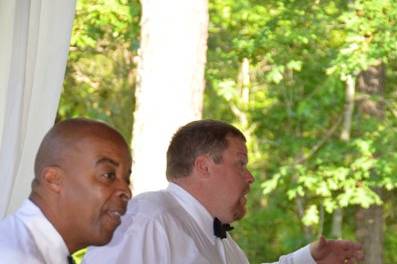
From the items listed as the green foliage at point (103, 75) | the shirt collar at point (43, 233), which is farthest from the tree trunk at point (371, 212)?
the shirt collar at point (43, 233)

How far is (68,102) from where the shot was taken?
815 centimetres

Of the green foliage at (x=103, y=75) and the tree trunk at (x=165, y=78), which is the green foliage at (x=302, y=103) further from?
the tree trunk at (x=165, y=78)

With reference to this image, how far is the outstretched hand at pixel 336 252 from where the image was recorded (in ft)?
9.14

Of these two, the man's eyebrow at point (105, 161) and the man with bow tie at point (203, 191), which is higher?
the man's eyebrow at point (105, 161)

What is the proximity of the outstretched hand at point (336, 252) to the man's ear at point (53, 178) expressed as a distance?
1.33m

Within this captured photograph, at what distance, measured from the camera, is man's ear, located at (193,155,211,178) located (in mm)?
2545

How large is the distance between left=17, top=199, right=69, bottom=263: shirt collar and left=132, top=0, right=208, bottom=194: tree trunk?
2762 millimetres

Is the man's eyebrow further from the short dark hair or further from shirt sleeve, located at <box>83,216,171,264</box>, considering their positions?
the short dark hair

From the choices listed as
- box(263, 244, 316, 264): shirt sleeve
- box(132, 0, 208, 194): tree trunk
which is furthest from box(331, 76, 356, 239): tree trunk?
box(263, 244, 316, 264): shirt sleeve

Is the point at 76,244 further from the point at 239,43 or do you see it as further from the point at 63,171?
the point at 239,43

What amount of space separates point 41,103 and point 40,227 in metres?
1.26

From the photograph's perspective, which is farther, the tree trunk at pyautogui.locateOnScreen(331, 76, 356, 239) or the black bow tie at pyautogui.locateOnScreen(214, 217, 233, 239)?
the tree trunk at pyautogui.locateOnScreen(331, 76, 356, 239)

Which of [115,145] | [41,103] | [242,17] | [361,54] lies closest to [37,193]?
[115,145]

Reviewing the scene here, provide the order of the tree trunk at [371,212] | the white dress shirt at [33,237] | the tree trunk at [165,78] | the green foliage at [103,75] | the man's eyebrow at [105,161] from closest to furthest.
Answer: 1. the white dress shirt at [33,237]
2. the man's eyebrow at [105,161]
3. the tree trunk at [165,78]
4. the green foliage at [103,75]
5. the tree trunk at [371,212]
